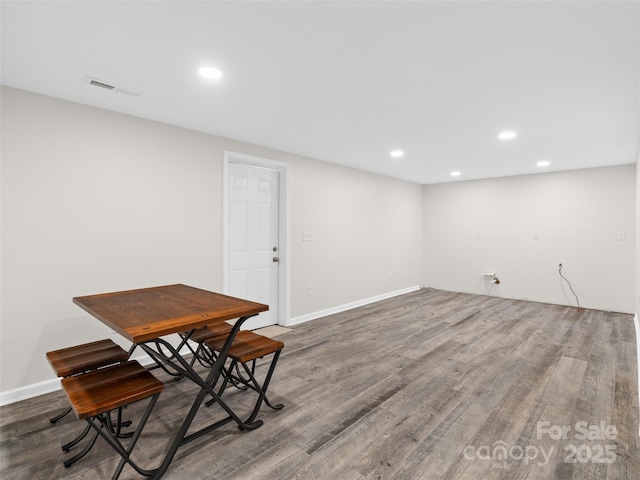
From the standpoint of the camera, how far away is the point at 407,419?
2.26m

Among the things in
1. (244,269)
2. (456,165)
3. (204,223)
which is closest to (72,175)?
(204,223)

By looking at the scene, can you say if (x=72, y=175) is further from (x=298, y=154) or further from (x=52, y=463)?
(x=298, y=154)

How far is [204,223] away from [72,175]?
1.21m

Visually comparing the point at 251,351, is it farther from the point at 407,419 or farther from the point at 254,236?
the point at 254,236

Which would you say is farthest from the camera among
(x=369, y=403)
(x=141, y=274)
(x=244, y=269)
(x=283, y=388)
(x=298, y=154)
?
(x=298, y=154)

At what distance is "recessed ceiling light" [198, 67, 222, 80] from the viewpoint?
2.19m

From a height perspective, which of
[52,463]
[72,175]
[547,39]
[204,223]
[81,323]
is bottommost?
[52,463]

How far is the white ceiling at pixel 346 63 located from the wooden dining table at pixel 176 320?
1.56 metres

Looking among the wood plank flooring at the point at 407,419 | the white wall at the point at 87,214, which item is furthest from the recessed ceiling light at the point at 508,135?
the white wall at the point at 87,214

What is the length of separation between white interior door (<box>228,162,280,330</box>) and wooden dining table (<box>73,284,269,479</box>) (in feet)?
4.88

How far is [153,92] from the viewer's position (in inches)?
101

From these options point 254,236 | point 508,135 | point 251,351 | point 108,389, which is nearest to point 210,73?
point 251,351

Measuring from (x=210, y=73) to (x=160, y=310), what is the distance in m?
1.60

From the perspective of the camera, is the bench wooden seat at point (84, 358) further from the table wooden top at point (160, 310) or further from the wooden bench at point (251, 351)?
the wooden bench at point (251, 351)
